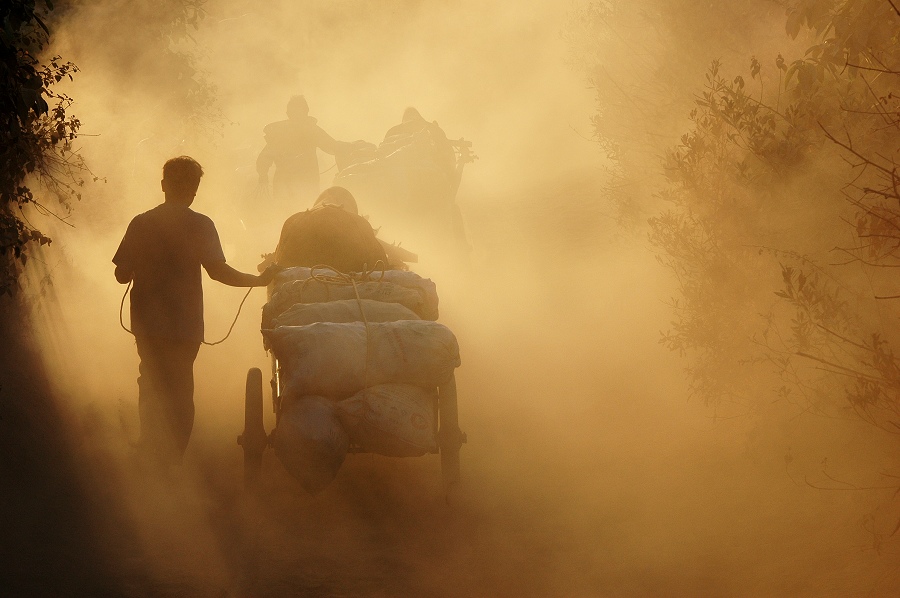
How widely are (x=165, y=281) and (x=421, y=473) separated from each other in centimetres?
248

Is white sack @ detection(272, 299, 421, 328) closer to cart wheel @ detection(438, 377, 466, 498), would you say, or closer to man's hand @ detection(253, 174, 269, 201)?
cart wheel @ detection(438, 377, 466, 498)

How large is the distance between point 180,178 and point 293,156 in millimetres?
9523

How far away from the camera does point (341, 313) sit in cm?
607

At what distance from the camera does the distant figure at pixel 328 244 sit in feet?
24.6

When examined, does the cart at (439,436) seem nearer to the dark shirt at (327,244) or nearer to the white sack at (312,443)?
the white sack at (312,443)

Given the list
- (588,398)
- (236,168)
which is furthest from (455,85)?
(588,398)

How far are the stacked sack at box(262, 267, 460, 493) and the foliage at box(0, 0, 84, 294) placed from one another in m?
2.00

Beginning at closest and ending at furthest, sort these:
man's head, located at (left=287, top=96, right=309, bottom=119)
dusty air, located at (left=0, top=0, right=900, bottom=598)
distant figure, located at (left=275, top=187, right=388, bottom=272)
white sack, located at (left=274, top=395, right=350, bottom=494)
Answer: dusty air, located at (left=0, top=0, right=900, bottom=598) → white sack, located at (left=274, top=395, right=350, bottom=494) → distant figure, located at (left=275, top=187, right=388, bottom=272) → man's head, located at (left=287, top=96, right=309, bottom=119)

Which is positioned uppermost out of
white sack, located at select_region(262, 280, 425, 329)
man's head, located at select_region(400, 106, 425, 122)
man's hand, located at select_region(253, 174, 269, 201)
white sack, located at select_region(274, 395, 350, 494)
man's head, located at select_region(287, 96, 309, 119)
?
man's head, located at select_region(400, 106, 425, 122)

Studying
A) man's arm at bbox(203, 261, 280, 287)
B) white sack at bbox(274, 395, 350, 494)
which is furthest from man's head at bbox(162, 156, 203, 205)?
white sack at bbox(274, 395, 350, 494)

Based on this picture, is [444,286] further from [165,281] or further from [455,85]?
[455,85]

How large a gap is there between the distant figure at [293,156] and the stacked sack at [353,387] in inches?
392

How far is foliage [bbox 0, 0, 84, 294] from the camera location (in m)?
5.23

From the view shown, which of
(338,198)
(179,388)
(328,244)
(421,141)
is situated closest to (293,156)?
(421,141)
